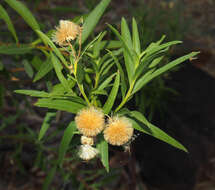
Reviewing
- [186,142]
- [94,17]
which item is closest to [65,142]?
[94,17]

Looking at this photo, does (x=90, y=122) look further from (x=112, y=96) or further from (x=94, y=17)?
(x=94, y=17)

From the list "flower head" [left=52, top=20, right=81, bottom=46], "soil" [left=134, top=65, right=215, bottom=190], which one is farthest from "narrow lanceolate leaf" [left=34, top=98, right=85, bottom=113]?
"soil" [left=134, top=65, right=215, bottom=190]

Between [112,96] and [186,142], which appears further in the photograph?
[186,142]

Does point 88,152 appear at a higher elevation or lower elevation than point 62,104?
lower

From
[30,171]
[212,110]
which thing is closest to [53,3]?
[30,171]

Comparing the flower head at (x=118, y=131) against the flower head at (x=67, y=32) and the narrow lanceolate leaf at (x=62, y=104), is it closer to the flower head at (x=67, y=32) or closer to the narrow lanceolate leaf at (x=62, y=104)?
the narrow lanceolate leaf at (x=62, y=104)

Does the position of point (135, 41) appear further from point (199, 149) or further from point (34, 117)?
point (34, 117)

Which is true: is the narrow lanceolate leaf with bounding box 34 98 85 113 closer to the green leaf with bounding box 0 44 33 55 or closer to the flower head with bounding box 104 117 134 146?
the flower head with bounding box 104 117 134 146

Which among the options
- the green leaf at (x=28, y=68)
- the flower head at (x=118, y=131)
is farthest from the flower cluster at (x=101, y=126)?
the green leaf at (x=28, y=68)
